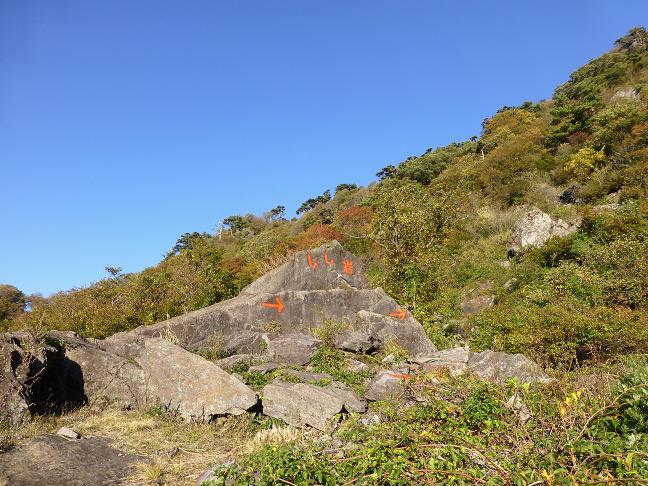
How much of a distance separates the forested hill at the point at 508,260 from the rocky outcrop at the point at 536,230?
622mm

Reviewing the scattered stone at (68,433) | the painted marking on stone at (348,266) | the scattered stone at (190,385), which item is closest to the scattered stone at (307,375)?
the scattered stone at (190,385)

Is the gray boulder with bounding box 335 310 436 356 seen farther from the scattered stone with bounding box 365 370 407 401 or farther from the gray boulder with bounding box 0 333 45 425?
the gray boulder with bounding box 0 333 45 425

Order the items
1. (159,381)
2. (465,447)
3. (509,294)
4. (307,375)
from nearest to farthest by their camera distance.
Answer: (465,447)
(159,381)
(307,375)
(509,294)

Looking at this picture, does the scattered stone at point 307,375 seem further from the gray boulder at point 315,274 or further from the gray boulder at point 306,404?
the gray boulder at point 315,274

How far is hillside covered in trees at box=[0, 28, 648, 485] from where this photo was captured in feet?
11.9

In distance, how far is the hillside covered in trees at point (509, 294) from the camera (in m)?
3.63

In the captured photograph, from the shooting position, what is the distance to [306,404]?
22.1ft

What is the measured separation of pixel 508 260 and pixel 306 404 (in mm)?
17016

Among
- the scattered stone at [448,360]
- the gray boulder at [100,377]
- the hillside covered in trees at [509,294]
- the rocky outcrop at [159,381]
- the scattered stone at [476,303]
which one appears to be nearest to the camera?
the hillside covered in trees at [509,294]

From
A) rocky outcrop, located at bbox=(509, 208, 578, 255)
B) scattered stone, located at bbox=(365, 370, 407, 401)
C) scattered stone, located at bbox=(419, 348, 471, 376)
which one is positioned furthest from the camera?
rocky outcrop, located at bbox=(509, 208, 578, 255)

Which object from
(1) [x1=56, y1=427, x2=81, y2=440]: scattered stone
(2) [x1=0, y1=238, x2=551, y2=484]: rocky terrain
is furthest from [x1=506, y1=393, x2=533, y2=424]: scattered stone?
(1) [x1=56, y1=427, x2=81, y2=440]: scattered stone

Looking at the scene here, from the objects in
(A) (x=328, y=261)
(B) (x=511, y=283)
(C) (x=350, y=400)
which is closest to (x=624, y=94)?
(B) (x=511, y=283)

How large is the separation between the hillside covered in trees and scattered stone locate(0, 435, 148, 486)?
2.52m

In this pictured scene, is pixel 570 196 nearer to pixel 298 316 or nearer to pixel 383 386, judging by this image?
pixel 298 316
